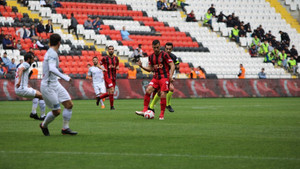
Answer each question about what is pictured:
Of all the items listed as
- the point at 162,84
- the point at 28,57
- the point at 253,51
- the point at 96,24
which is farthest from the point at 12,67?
the point at 253,51

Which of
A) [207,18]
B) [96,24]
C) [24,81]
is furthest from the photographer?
[207,18]

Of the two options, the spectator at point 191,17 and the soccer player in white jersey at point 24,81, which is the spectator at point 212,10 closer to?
the spectator at point 191,17

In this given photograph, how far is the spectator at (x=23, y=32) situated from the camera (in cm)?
3262

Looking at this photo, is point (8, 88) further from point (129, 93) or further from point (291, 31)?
point (291, 31)

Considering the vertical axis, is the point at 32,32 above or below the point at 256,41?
above

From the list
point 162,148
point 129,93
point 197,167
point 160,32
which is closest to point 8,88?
point 129,93

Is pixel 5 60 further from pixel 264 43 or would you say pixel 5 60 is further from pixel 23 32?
pixel 264 43

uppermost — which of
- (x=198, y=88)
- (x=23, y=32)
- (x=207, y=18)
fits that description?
(x=207, y=18)

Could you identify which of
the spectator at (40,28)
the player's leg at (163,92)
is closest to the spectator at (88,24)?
the spectator at (40,28)

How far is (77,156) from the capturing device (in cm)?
767

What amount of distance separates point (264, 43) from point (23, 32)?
1917 centimetres

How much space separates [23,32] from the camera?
107 ft

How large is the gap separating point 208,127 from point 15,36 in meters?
23.0

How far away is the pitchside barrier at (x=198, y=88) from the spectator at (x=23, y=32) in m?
6.12
